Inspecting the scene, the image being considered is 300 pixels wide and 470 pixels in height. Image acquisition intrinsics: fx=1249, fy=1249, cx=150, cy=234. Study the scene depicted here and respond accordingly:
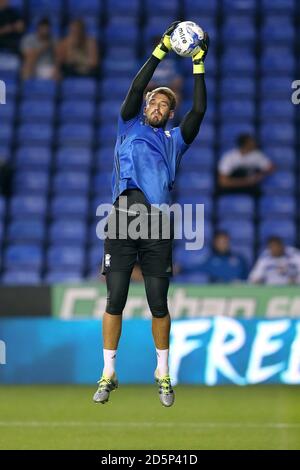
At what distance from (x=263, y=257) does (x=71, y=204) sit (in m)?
3.17

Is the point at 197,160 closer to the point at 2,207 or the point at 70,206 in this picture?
the point at 70,206

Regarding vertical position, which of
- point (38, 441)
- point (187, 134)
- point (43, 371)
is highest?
point (187, 134)

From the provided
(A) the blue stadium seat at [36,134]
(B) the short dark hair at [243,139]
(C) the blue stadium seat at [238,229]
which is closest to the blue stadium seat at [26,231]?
(A) the blue stadium seat at [36,134]

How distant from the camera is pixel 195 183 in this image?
698 inches

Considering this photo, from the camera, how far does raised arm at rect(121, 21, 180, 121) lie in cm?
920

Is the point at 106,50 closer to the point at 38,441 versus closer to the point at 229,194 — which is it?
the point at 229,194

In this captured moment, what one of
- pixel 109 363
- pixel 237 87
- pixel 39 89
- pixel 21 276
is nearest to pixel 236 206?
pixel 237 87

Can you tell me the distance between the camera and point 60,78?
18.9 metres

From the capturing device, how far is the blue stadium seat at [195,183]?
17.7 metres

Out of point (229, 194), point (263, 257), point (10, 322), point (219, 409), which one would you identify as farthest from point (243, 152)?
point (219, 409)

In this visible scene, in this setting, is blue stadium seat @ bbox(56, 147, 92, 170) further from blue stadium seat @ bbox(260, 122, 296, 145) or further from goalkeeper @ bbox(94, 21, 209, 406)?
goalkeeper @ bbox(94, 21, 209, 406)

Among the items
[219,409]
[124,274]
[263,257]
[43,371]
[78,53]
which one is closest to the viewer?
[124,274]

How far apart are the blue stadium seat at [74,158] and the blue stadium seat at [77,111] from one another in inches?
22.1

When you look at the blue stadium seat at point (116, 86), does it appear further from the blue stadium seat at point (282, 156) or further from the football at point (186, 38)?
the football at point (186, 38)
